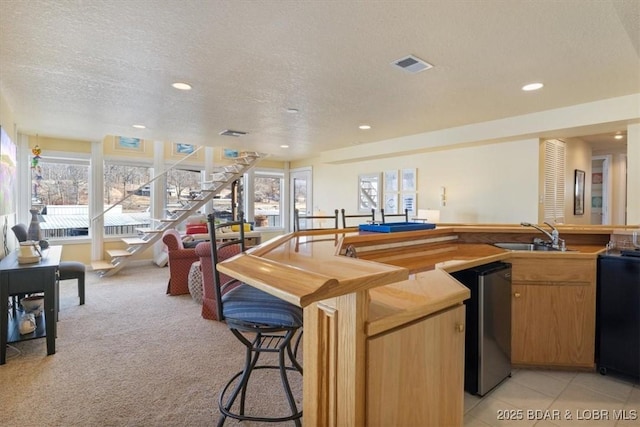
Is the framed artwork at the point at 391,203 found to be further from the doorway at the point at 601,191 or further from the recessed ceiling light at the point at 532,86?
the doorway at the point at 601,191

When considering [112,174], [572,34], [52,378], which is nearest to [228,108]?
[52,378]

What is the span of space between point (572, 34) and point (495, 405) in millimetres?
2538

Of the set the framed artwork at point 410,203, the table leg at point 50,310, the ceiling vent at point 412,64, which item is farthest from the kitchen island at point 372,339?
the framed artwork at point 410,203

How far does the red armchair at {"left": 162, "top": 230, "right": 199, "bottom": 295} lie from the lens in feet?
14.8

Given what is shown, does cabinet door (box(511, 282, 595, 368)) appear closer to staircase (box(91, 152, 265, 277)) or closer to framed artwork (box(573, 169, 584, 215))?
framed artwork (box(573, 169, 584, 215))

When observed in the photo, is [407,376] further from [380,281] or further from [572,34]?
[572,34]

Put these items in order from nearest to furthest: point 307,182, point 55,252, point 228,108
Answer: point 55,252, point 228,108, point 307,182

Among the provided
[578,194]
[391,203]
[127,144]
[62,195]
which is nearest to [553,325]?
[391,203]

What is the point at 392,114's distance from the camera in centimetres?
435

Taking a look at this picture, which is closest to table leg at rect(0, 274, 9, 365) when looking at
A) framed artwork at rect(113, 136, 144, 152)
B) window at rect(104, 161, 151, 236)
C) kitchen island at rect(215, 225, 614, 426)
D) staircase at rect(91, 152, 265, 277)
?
kitchen island at rect(215, 225, 614, 426)

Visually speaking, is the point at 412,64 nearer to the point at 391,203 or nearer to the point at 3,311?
the point at 3,311

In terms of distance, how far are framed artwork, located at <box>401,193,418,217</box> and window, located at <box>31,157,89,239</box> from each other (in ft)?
20.2

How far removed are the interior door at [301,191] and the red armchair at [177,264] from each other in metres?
4.46

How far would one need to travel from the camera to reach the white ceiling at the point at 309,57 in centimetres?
202
